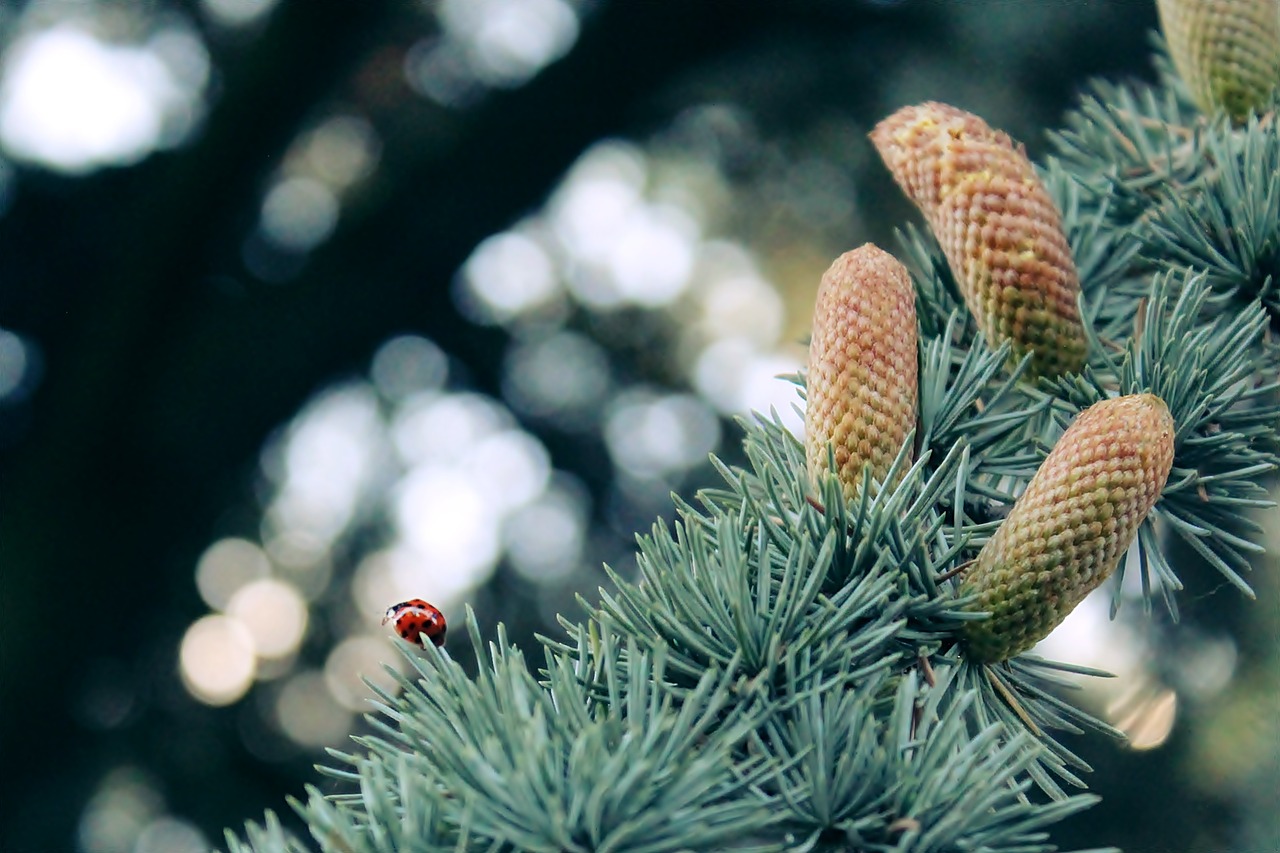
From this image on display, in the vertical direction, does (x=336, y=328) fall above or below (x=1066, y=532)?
above

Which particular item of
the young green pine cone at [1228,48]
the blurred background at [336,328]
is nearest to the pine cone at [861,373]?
the young green pine cone at [1228,48]

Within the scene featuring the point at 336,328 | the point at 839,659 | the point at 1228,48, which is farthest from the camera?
the point at 336,328

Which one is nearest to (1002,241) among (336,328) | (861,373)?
(861,373)

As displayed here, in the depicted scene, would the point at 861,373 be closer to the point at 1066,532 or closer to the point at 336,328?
the point at 1066,532

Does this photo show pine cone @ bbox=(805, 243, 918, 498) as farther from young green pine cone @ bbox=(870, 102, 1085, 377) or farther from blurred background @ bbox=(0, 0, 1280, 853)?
blurred background @ bbox=(0, 0, 1280, 853)

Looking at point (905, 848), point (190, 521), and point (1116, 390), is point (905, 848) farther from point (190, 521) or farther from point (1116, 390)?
point (190, 521)

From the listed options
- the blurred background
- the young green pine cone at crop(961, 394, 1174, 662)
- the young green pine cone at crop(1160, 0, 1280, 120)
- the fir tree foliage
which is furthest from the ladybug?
the blurred background

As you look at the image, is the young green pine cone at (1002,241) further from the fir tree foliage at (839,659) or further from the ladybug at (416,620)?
the ladybug at (416,620)
